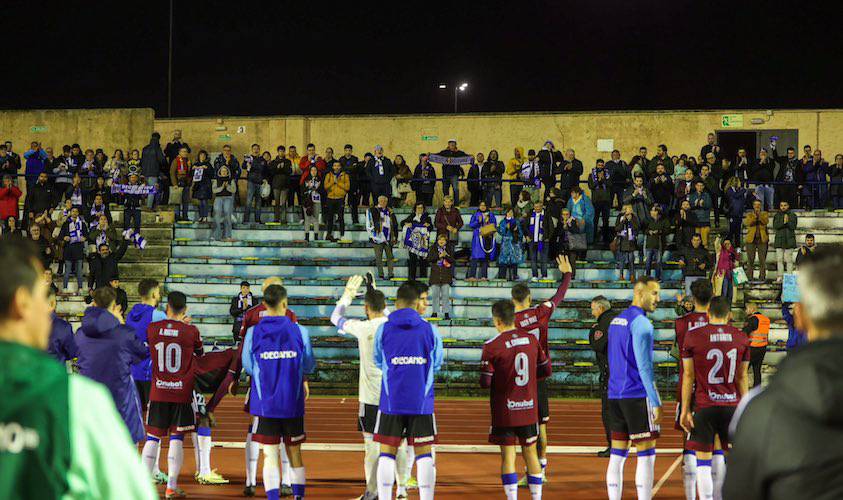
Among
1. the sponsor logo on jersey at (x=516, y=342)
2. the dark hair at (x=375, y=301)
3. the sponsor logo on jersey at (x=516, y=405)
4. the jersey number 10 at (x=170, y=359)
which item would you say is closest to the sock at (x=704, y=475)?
the sponsor logo on jersey at (x=516, y=405)

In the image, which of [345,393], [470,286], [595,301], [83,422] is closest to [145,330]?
A: [595,301]

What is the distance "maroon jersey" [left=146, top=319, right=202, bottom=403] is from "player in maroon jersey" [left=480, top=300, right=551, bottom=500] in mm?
2983

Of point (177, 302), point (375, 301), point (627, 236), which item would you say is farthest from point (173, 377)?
point (627, 236)

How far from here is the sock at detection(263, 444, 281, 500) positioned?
9039 mm

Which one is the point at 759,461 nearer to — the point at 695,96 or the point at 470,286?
the point at 470,286

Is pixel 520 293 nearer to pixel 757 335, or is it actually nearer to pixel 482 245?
pixel 757 335

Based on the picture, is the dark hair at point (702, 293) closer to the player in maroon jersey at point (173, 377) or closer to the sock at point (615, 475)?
the sock at point (615, 475)

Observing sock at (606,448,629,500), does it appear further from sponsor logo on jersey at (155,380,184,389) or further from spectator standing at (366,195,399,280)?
spectator standing at (366,195,399,280)

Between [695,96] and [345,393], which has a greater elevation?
[695,96]

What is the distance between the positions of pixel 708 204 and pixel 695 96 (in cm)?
2415

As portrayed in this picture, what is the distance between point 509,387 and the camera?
9.11 m

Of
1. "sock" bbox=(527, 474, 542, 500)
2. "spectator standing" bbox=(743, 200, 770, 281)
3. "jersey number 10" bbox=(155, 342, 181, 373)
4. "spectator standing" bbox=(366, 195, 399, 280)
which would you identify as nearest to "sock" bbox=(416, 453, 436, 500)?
"sock" bbox=(527, 474, 542, 500)

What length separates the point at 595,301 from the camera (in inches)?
453

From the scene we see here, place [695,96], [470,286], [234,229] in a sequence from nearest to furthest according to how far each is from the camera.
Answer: [470,286]
[234,229]
[695,96]
